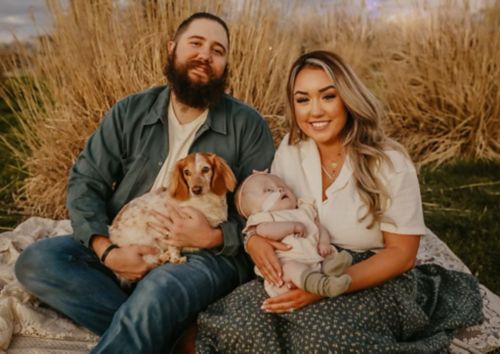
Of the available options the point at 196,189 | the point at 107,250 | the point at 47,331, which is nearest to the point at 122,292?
the point at 107,250

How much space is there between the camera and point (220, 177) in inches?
115

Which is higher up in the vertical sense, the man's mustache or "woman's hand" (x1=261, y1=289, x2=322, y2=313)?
the man's mustache

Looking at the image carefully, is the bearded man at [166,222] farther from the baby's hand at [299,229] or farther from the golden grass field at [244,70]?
the golden grass field at [244,70]

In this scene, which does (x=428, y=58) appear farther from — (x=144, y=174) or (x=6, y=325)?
(x=6, y=325)

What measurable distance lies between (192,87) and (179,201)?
0.68m

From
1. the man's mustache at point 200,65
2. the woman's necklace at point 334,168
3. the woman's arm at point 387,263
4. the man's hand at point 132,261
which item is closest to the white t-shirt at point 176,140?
the man's mustache at point 200,65

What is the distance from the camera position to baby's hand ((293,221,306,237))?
2.63m

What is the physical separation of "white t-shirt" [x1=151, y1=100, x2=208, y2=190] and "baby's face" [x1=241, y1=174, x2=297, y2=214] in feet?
1.82

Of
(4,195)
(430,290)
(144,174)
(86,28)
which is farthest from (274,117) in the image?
(4,195)

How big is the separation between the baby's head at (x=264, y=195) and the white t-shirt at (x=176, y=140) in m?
0.52

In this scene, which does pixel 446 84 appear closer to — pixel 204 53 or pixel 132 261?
pixel 204 53

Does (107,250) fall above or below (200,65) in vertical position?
below

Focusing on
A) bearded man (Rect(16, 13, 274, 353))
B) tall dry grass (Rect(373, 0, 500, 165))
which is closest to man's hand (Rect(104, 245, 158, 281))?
bearded man (Rect(16, 13, 274, 353))

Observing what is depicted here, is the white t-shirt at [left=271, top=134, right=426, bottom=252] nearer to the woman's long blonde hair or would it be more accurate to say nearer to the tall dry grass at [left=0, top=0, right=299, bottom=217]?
the woman's long blonde hair
